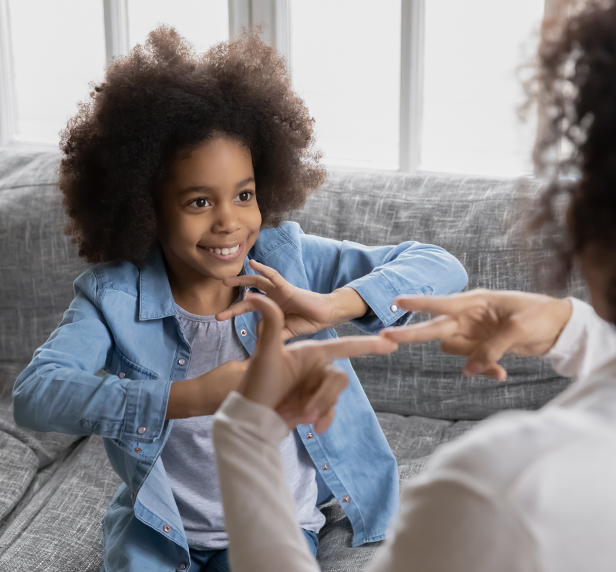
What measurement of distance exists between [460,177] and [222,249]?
3.06ft

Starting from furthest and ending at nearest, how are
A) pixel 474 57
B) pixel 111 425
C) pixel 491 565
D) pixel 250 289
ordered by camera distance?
pixel 474 57
pixel 250 289
pixel 111 425
pixel 491 565

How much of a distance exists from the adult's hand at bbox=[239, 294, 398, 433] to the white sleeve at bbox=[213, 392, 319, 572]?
28 mm

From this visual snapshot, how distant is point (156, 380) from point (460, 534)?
0.65m

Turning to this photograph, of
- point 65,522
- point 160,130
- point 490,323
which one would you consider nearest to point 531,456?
point 490,323

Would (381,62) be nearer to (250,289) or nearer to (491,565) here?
(250,289)

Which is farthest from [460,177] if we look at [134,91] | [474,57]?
[134,91]

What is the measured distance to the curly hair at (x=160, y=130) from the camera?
117 centimetres

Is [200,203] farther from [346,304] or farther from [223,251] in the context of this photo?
[346,304]

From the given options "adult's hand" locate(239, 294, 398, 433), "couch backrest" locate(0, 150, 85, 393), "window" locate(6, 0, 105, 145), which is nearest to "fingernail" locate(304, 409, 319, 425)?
"adult's hand" locate(239, 294, 398, 433)

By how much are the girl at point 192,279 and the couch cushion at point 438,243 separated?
42 centimetres

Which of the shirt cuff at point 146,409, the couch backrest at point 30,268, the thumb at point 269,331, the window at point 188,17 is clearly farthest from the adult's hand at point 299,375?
the window at point 188,17

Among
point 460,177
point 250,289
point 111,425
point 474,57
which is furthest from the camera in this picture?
point 474,57

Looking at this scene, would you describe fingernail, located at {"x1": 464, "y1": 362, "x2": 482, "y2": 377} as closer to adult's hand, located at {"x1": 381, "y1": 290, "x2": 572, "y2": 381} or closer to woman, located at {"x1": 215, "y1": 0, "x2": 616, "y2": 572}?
adult's hand, located at {"x1": 381, "y1": 290, "x2": 572, "y2": 381}

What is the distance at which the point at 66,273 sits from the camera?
6.45 feet
